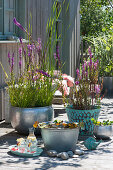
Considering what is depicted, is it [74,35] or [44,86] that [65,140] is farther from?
[74,35]

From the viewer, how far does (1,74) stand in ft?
19.2

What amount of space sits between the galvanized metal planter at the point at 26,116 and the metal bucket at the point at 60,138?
60 centimetres

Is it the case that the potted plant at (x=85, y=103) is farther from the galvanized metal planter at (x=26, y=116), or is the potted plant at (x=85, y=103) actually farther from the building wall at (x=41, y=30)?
the building wall at (x=41, y=30)

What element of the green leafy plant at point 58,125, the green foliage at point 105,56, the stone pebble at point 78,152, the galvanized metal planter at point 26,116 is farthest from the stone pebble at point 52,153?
the green foliage at point 105,56

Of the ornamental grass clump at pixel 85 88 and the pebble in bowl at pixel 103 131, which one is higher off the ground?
the ornamental grass clump at pixel 85 88

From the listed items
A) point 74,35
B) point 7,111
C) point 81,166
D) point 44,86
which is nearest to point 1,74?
point 7,111

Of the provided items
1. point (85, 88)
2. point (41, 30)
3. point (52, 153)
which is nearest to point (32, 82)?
point (85, 88)

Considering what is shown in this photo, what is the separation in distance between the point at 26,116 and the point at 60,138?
77cm

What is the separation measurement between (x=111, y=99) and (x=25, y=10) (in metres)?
3.40

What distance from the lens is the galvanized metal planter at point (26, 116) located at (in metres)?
4.83

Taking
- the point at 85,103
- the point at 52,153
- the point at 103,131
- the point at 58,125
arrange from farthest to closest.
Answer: the point at 85,103
the point at 103,131
the point at 58,125
the point at 52,153

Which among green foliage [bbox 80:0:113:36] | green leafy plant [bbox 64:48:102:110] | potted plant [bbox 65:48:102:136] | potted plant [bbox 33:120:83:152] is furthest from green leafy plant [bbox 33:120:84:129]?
green foliage [bbox 80:0:113:36]

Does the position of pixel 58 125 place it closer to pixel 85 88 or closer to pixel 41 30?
pixel 85 88

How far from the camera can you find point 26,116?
483 centimetres
